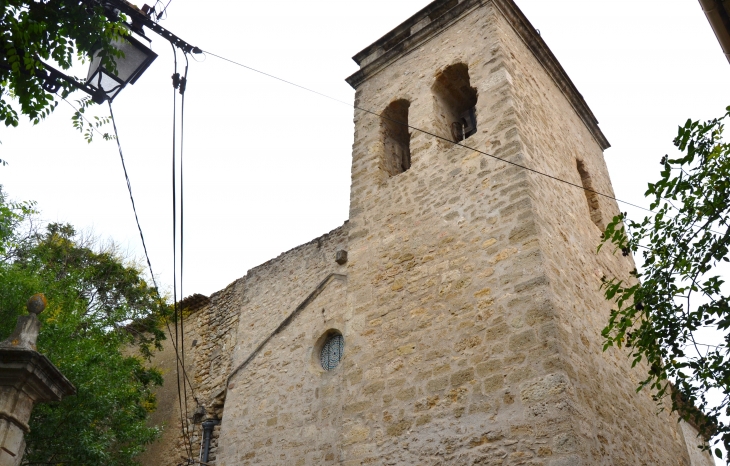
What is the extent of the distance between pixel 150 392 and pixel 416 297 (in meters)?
7.09

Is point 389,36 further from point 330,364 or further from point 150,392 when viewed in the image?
point 150,392

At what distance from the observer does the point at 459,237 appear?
272 inches

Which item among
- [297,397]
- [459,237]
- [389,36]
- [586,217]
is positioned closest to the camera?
[459,237]

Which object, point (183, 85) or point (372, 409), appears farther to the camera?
point (372, 409)

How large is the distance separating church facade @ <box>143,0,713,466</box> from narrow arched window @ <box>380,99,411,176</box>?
0.10ft

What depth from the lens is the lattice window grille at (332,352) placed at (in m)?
8.84

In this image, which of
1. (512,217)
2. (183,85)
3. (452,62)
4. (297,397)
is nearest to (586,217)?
(512,217)

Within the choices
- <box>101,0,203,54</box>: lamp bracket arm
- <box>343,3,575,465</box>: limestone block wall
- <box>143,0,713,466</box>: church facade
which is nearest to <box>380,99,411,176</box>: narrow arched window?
<box>143,0,713,466</box>: church facade

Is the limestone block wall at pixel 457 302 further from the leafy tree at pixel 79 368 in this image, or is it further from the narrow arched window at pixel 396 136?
the leafy tree at pixel 79 368

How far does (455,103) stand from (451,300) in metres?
3.63

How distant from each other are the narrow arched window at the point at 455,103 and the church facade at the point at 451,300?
3cm

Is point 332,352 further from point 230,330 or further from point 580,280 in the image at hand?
point 580,280

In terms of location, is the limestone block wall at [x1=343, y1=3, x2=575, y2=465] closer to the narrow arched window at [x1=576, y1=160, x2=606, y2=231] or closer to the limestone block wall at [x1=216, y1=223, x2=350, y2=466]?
the limestone block wall at [x1=216, y1=223, x2=350, y2=466]

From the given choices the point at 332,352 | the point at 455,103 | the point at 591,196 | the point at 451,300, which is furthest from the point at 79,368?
the point at 591,196
